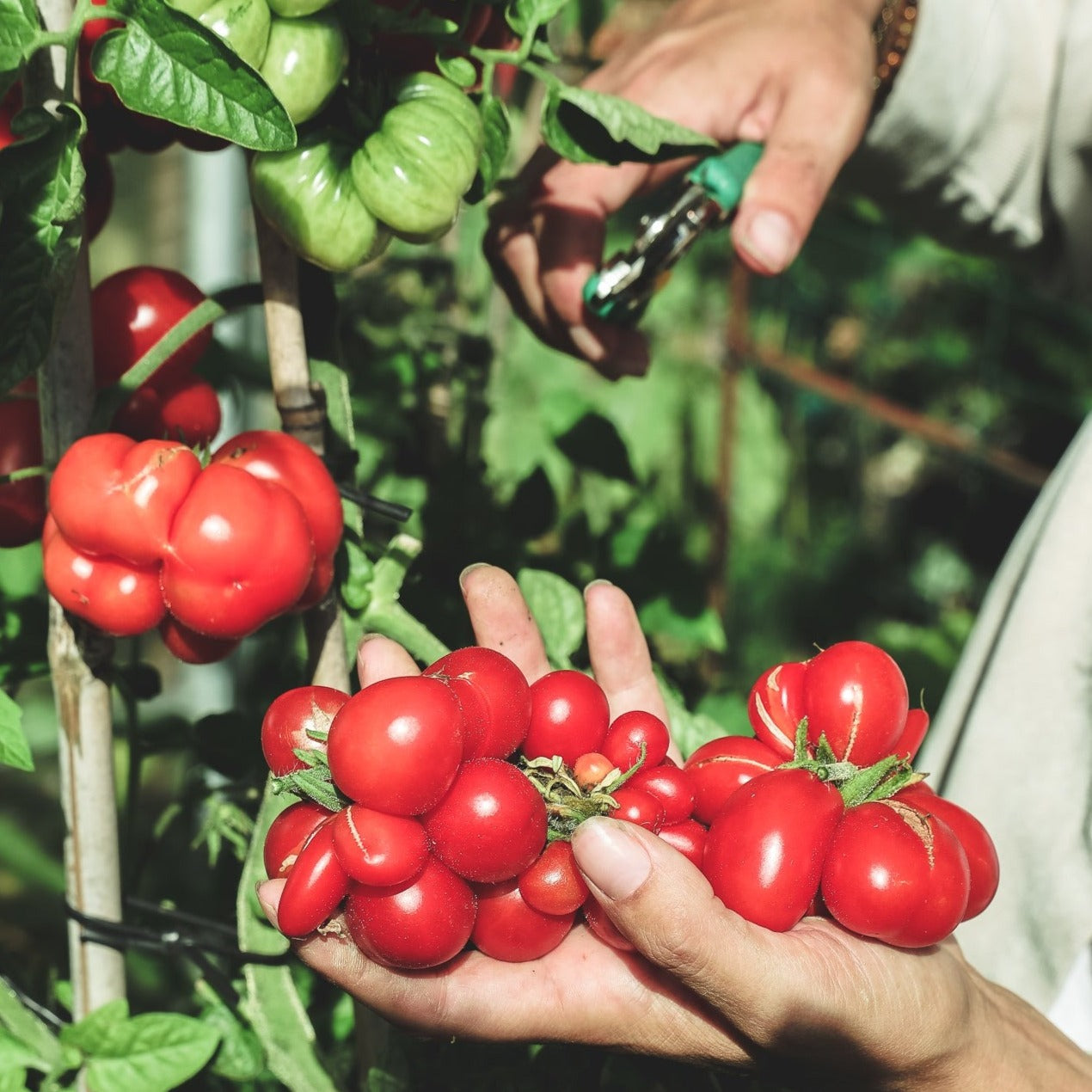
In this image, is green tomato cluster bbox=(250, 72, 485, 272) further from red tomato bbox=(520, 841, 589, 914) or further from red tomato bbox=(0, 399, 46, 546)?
red tomato bbox=(520, 841, 589, 914)

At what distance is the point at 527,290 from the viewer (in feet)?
4.93

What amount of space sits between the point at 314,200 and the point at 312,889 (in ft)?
1.80

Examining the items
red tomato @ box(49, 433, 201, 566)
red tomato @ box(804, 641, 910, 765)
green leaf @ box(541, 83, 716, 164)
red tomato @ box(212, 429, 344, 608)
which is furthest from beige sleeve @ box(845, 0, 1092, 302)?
red tomato @ box(49, 433, 201, 566)

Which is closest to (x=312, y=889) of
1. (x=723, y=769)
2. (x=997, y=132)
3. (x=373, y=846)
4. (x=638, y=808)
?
(x=373, y=846)

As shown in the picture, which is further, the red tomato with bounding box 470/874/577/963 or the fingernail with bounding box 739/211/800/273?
the fingernail with bounding box 739/211/800/273

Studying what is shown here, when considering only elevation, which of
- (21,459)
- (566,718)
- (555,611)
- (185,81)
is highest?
(185,81)

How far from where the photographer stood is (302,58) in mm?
849

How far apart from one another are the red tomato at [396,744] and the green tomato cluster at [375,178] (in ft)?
1.23

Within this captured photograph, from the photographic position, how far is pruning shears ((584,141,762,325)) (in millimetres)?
1330

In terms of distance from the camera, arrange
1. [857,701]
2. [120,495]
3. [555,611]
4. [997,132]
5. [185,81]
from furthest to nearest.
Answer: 1. [997,132]
2. [555,611]
3. [857,701]
4. [120,495]
5. [185,81]

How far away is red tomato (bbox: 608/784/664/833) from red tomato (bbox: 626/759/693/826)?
0.06 ft

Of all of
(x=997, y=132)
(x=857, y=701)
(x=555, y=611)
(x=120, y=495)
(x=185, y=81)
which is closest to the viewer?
(x=185, y=81)

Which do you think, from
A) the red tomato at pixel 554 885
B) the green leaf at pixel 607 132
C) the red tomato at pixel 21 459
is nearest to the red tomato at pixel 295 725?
the red tomato at pixel 554 885

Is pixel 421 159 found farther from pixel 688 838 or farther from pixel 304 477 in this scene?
pixel 688 838
